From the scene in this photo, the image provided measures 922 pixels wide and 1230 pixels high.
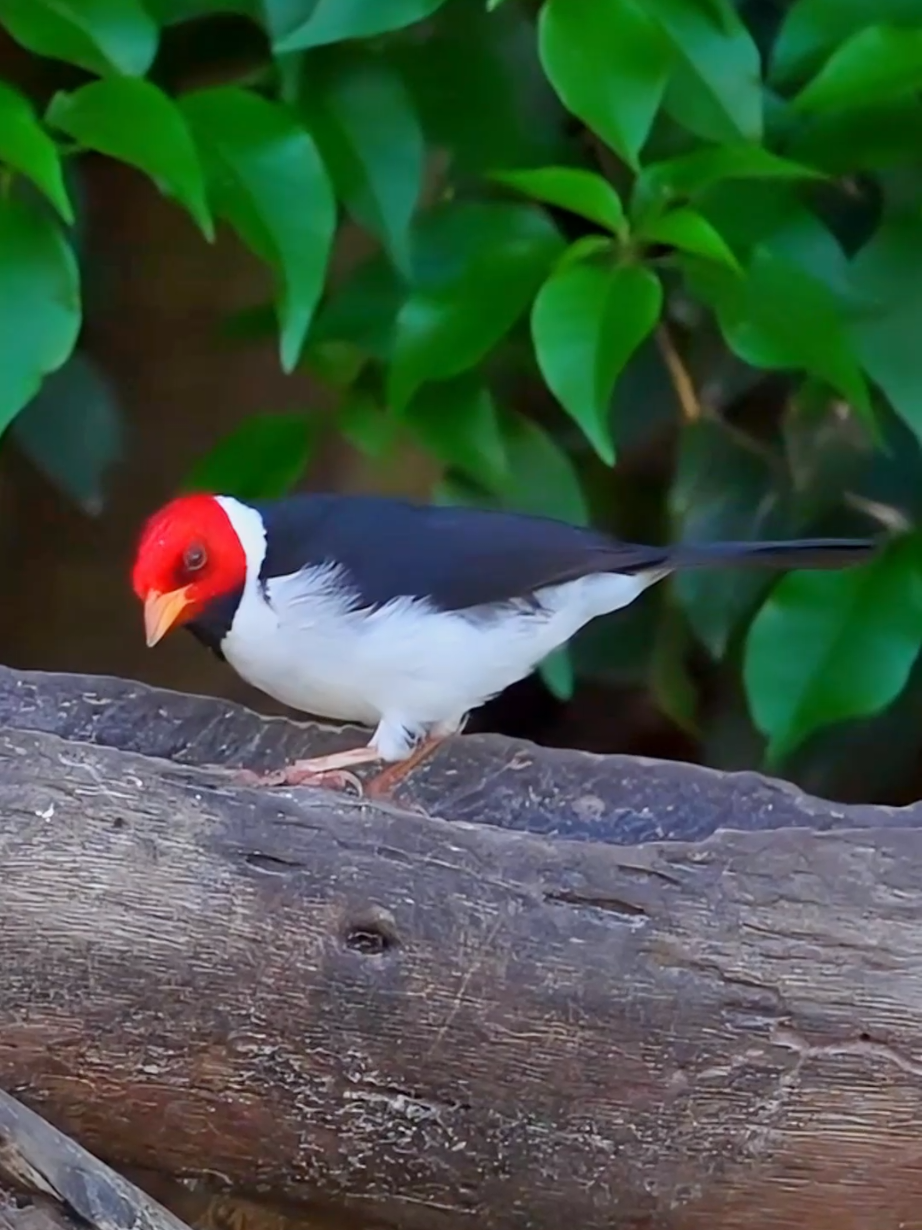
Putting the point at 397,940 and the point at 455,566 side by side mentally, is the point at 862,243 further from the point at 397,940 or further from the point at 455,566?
the point at 397,940

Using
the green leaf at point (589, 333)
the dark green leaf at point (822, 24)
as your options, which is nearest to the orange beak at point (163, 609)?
the green leaf at point (589, 333)

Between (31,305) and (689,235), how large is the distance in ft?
1.11

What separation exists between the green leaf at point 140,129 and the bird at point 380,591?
0.17 metres

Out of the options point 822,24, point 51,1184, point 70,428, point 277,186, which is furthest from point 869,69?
point 51,1184

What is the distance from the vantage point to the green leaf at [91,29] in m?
0.83

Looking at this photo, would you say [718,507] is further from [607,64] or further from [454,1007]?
[454,1007]

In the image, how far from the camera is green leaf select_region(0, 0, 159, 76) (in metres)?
0.83

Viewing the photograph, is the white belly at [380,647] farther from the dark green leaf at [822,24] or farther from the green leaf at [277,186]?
the dark green leaf at [822,24]

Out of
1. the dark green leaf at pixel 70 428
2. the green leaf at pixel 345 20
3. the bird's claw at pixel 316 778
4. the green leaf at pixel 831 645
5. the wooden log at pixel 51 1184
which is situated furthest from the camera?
the dark green leaf at pixel 70 428

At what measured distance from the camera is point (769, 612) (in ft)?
3.10

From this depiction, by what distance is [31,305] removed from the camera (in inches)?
32.7

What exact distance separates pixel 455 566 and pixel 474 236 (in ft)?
0.90

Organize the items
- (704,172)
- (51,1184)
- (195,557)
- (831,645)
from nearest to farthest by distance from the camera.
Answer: (51,1184) → (195,557) → (704,172) → (831,645)

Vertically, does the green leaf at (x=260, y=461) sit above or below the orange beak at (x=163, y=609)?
below
